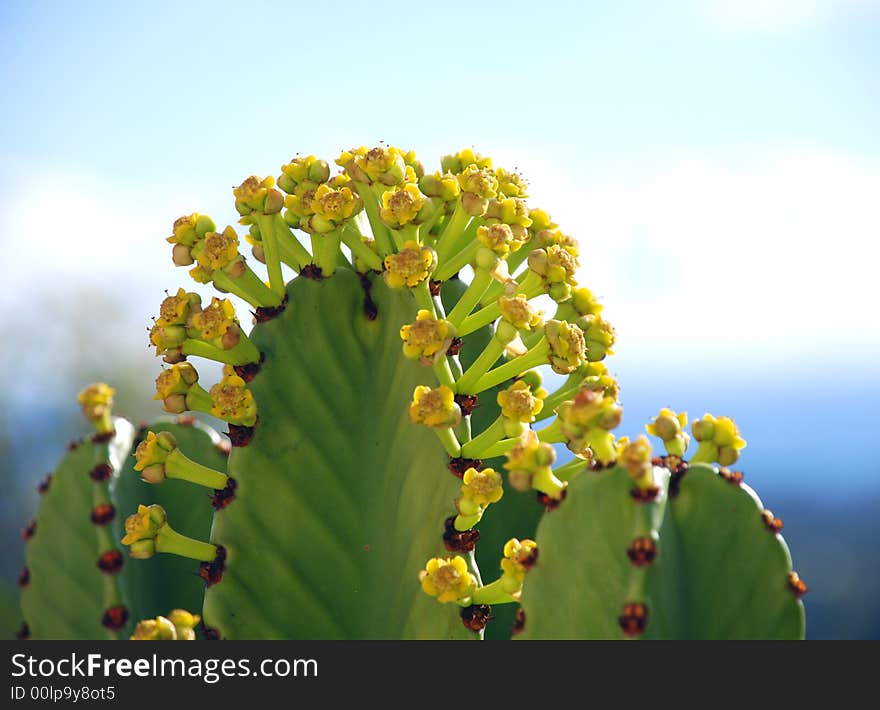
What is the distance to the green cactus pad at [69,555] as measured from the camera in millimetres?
1675

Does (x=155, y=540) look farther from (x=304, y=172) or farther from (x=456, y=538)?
(x=304, y=172)

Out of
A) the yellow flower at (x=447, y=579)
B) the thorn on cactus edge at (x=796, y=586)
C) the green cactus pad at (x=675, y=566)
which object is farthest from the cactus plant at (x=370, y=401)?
the thorn on cactus edge at (x=796, y=586)

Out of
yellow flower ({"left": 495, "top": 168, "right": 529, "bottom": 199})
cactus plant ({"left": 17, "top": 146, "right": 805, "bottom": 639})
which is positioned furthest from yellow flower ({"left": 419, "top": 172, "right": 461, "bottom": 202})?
yellow flower ({"left": 495, "top": 168, "right": 529, "bottom": 199})

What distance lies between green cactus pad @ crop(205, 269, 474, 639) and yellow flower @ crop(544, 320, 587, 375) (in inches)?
7.1

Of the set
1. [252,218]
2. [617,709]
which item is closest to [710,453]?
[617,709]

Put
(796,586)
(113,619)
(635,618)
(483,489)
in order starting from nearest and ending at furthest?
(635,618)
(796,586)
(483,489)
(113,619)

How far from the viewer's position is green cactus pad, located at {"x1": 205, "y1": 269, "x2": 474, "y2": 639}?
1.46 m

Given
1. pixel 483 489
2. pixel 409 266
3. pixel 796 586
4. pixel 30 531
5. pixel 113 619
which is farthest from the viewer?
pixel 30 531

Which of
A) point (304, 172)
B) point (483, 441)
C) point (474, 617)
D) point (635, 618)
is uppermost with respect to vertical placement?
point (304, 172)

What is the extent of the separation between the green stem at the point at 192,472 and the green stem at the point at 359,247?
40cm

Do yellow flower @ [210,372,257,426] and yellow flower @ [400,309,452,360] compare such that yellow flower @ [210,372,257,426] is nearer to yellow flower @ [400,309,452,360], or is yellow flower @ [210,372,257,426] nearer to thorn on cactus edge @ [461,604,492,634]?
yellow flower @ [400,309,452,360]

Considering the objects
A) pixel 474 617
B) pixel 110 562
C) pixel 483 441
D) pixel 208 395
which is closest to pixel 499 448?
pixel 483 441

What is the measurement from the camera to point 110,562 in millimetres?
1550

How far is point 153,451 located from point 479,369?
50 cm
